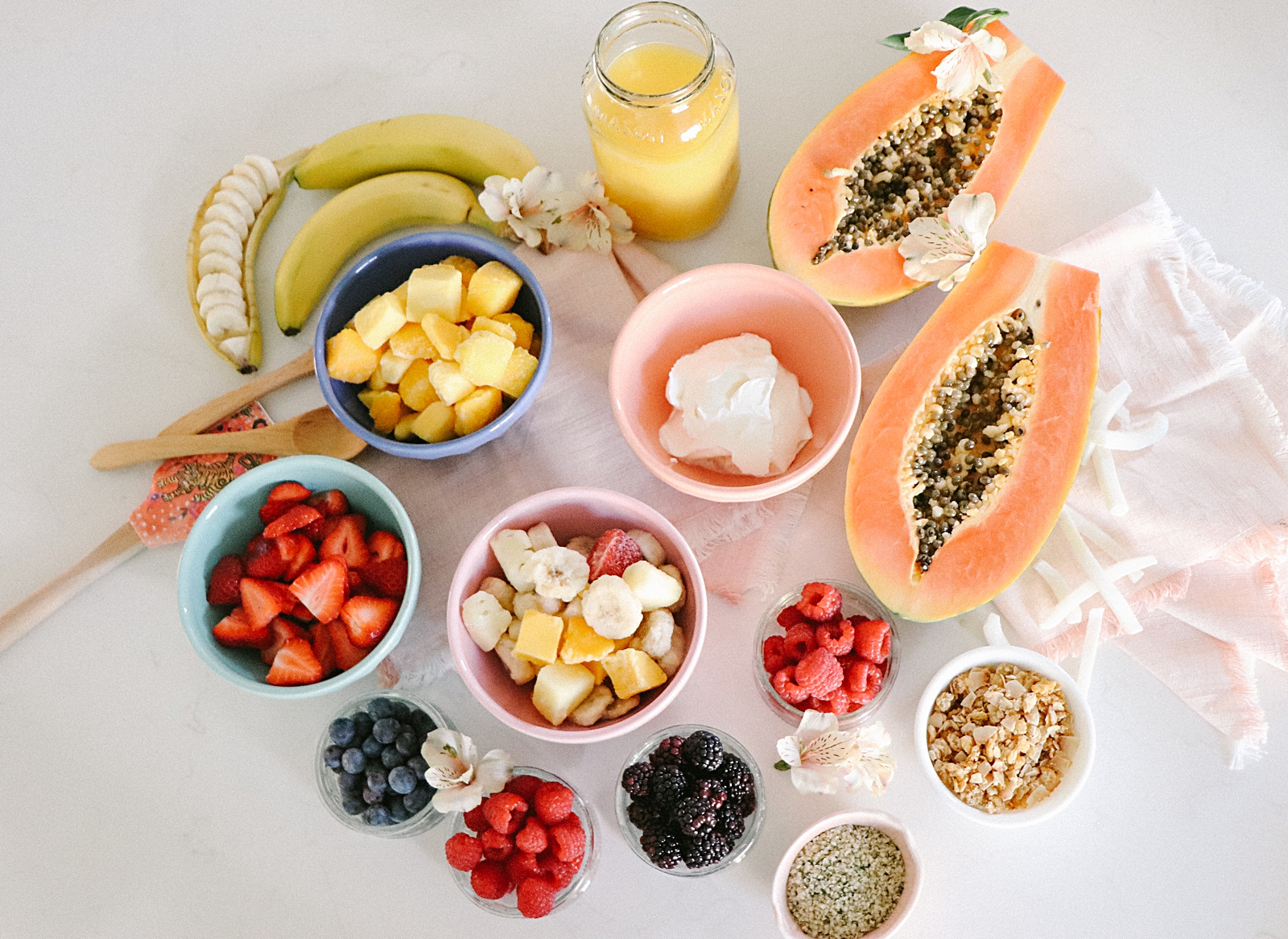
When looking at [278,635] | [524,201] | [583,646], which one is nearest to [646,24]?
[524,201]

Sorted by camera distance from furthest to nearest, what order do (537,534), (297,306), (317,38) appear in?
(317,38)
(297,306)
(537,534)

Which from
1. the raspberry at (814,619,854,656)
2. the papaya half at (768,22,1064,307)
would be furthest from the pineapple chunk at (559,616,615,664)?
the papaya half at (768,22,1064,307)

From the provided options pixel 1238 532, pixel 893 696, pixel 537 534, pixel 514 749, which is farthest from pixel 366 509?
pixel 1238 532

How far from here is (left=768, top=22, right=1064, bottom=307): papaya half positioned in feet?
3.75

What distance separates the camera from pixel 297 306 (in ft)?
4.19

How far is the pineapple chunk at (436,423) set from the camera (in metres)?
1.14

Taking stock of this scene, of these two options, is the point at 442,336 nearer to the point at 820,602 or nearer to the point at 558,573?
the point at 558,573

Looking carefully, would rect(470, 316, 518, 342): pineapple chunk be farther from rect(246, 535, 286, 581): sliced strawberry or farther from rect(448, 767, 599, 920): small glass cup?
rect(448, 767, 599, 920): small glass cup

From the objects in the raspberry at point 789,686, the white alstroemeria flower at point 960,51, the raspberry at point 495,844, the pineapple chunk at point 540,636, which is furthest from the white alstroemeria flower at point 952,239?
the raspberry at point 495,844

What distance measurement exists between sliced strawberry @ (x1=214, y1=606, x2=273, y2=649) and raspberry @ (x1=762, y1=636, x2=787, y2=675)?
1.90 ft

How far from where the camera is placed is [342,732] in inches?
43.6

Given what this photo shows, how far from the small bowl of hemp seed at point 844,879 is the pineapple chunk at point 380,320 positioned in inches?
29.3

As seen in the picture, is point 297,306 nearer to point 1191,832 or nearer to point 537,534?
point 537,534

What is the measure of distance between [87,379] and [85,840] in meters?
0.59
